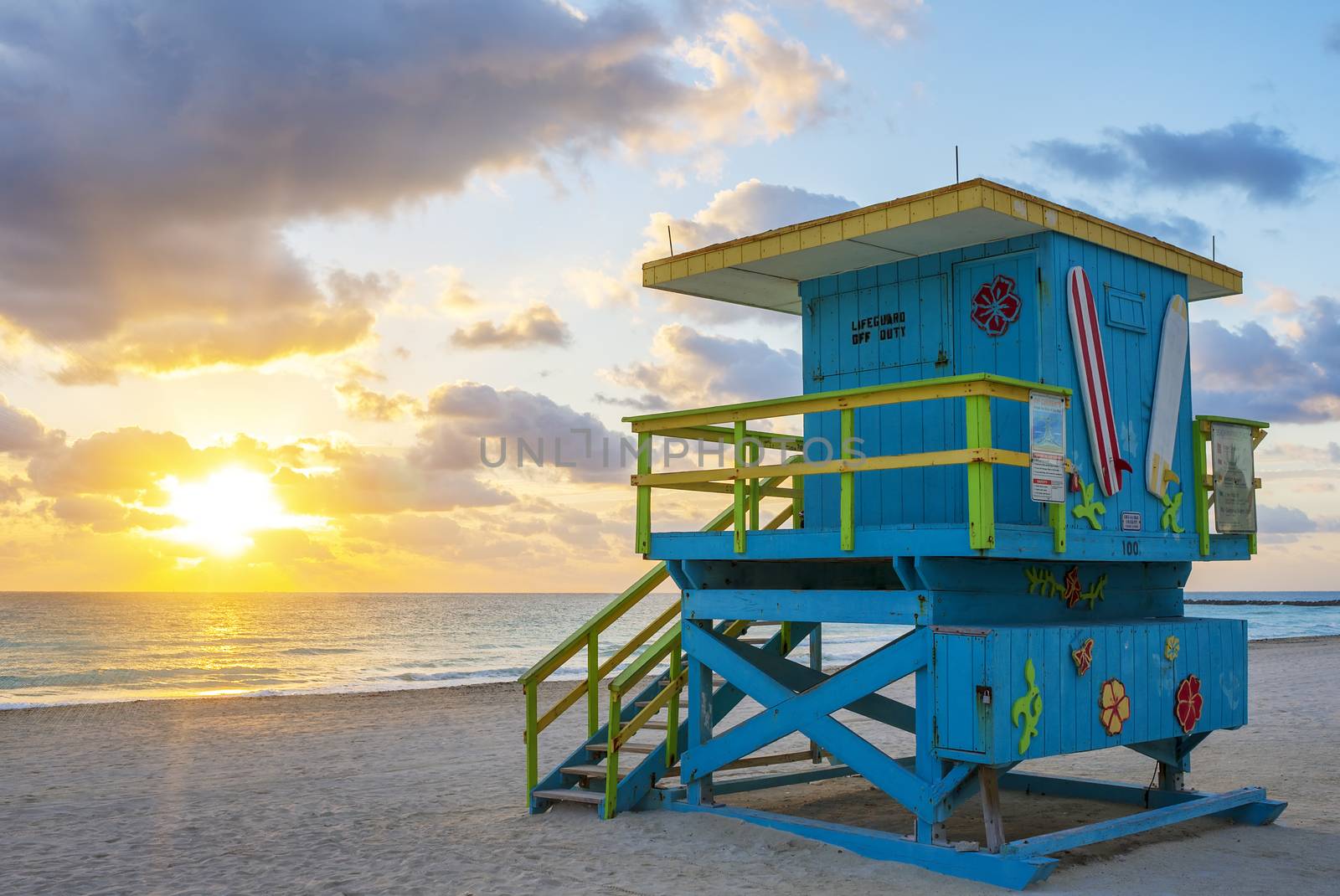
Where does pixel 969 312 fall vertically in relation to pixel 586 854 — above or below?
above

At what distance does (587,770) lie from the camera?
943 cm

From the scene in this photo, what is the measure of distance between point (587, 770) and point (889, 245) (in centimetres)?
472

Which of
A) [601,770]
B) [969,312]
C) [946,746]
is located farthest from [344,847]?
[969,312]

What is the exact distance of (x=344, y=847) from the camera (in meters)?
8.70

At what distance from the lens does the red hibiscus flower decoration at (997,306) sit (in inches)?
334

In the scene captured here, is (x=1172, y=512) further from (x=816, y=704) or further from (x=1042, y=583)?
(x=816, y=704)

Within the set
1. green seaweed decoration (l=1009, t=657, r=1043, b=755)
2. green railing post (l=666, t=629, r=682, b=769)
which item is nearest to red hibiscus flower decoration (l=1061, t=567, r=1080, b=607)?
green seaweed decoration (l=1009, t=657, r=1043, b=755)

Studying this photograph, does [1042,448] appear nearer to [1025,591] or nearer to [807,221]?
[1025,591]

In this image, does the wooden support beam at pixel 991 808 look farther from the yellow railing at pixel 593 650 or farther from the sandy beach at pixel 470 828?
the yellow railing at pixel 593 650

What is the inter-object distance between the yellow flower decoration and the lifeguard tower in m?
0.02

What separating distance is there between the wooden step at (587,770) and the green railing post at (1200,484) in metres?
4.93

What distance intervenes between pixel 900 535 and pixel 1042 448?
104 centimetres

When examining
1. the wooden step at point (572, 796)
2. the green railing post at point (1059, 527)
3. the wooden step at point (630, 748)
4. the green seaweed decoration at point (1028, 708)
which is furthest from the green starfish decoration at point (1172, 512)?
the wooden step at point (572, 796)

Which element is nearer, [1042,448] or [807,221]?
[1042,448]
